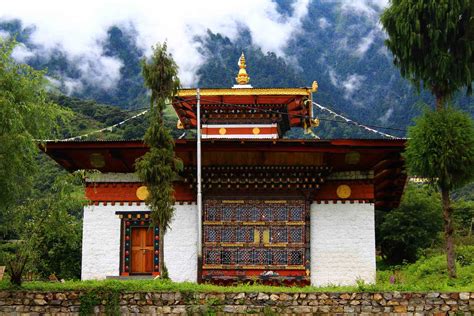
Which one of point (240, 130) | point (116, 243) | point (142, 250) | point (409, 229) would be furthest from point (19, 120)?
point (409, 229)

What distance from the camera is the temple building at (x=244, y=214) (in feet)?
49.4

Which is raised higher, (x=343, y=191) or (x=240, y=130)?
(x=240, y=130)

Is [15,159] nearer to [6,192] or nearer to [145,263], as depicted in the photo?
[6,192]

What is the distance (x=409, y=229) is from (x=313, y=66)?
277 ft

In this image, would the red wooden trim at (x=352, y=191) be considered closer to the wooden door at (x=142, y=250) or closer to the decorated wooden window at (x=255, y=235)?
the decorated wooden window at (x=255, y=235)

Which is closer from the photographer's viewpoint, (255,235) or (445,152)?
(445,152)

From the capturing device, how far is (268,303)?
10992 millimetres

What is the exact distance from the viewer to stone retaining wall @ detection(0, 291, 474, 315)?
10.9 m

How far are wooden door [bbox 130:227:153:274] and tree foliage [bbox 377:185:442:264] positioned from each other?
15755 mm

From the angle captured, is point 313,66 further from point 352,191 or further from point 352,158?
point 352,158

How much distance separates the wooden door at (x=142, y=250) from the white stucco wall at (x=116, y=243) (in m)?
0.37

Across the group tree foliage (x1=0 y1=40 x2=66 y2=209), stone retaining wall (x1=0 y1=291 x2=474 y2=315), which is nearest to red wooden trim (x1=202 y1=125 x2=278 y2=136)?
tree foliage (x1=0 y1=40 x2=66 y2=209)

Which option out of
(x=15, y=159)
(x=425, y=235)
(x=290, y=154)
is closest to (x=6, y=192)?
(x=15, y=159)

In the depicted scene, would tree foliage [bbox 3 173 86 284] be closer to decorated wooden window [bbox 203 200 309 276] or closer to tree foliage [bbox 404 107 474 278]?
decorated wooden window [bbox 203 200 309 276]
